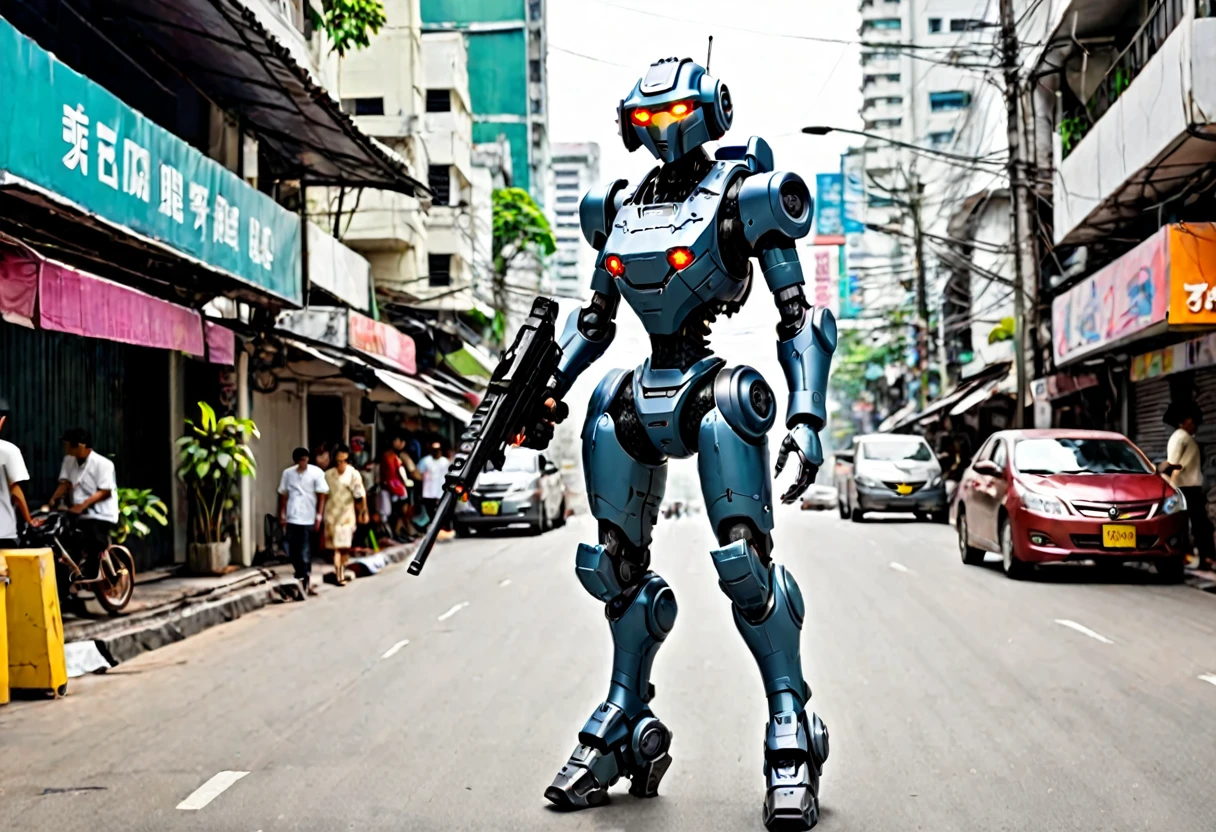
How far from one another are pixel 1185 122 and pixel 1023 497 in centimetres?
470

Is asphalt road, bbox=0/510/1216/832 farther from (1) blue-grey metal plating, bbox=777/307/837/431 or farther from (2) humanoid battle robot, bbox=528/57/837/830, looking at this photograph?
(1) blue-grey metal plating, bbox=777/307/837/431

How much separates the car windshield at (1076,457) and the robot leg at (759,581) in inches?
390

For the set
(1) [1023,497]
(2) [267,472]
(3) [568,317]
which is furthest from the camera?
(2) [267,472]

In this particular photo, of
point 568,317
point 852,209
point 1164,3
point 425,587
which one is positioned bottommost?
point 425,587

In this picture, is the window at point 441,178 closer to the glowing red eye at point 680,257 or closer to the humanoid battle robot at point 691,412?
the humanoid battle robot at point 691,412

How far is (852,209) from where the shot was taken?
217 feet

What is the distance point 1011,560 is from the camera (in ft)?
46.3

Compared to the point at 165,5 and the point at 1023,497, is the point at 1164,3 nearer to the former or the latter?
the point at 1023,497

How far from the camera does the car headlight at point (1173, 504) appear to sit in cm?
1330

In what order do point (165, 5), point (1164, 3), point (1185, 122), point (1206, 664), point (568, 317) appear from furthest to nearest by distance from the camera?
point (1164, 3) → point (1185, 122) → point (165, 5) → point (1206, 664) → point (568, 317)

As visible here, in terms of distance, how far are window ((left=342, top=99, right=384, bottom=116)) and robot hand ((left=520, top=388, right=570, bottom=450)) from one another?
32967 mm

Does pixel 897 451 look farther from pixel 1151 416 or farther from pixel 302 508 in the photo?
pixel 302 508

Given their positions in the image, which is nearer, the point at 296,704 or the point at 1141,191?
the point at 296,704

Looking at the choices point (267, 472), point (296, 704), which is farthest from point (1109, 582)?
point (267, 472)
